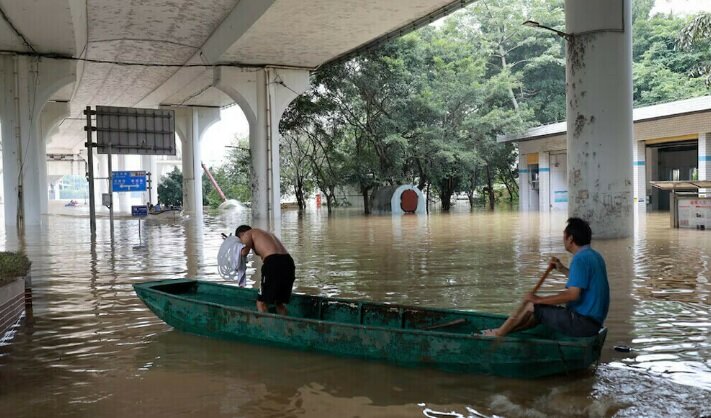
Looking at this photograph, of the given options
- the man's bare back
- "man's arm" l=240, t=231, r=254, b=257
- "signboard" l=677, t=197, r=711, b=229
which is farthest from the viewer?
"signboard" l=677, t=197, r=711, b=229

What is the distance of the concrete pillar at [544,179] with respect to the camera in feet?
117

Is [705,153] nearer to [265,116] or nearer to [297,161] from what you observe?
[265,116]

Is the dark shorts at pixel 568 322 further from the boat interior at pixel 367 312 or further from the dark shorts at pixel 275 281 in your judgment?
the dark shorts at pixel 275 281

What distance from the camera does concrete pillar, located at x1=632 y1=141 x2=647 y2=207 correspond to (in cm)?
3017

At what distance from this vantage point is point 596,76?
15398 mm

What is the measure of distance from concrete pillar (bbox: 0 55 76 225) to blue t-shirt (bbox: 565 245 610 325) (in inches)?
A: 955

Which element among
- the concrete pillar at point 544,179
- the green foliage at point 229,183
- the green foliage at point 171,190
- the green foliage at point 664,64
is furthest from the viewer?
the green foliage at point 229,183

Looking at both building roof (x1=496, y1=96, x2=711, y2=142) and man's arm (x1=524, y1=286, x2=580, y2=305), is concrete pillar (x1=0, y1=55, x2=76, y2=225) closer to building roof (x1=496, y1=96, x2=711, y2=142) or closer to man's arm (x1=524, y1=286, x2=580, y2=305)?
building roof (x1=496, y1=96, x2=711, y2=142)

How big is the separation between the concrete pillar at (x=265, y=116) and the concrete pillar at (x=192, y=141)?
15.5 meters

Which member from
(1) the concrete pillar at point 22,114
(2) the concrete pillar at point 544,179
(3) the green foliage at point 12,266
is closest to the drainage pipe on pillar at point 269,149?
(1) the concrete pillar at point 22,114

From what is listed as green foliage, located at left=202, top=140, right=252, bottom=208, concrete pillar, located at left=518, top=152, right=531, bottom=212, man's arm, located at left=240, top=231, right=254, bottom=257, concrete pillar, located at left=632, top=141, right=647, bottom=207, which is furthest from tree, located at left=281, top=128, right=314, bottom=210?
man's arm, located at left=240, top=231, right=254, bottom=257

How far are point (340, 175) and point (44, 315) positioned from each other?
31900mm

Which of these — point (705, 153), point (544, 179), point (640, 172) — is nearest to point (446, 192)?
point (544, 179)

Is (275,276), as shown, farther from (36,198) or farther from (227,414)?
(36,198)
